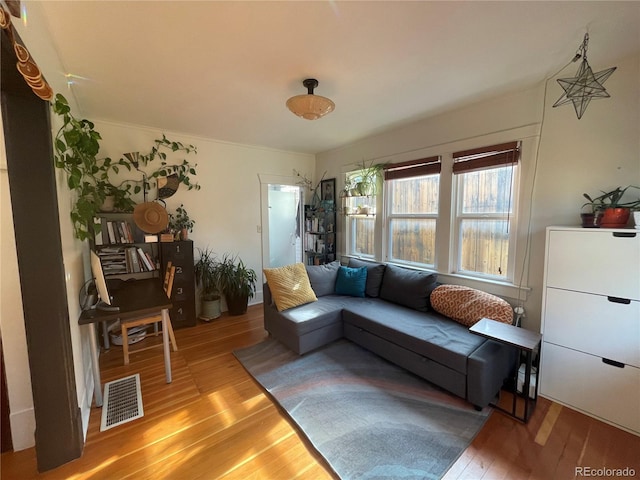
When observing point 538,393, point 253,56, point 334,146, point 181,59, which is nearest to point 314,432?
point 538,393

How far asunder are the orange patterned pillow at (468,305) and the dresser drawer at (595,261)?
0.43m

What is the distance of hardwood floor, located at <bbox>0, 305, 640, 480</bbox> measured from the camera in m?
1.46

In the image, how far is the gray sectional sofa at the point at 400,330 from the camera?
1.92 m

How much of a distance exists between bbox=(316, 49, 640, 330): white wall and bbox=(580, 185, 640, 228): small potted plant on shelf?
0.35ft

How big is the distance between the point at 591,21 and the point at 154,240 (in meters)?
3.99

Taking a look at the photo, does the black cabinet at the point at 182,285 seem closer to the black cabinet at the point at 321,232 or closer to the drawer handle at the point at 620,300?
the black cabinet at the point at 321,232

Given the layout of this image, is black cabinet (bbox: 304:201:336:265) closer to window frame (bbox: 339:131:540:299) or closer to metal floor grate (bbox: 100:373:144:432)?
window frame (bbox: 339:131:540:299)

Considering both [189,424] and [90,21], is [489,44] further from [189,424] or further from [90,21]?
[189,424]

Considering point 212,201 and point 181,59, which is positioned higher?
point 181,59

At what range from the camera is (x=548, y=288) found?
1.98 m

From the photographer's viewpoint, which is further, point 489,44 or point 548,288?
point 548,288

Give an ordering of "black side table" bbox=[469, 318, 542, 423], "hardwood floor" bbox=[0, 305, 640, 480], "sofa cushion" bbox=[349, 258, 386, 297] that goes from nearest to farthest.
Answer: "hardwood floor" bbox=[0, 305, 640, 480]
"black side table" bbox=[469, 318, 542, 423]
"sofa cushion" bbox=[349, 258, 386, 297]

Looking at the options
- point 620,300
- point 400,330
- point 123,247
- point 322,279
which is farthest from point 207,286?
point 620,300

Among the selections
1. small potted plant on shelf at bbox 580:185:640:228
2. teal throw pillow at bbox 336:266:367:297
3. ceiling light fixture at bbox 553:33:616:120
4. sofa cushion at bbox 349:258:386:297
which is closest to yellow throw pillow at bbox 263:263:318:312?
teal throw pillow at bbox 336:266:367:297
